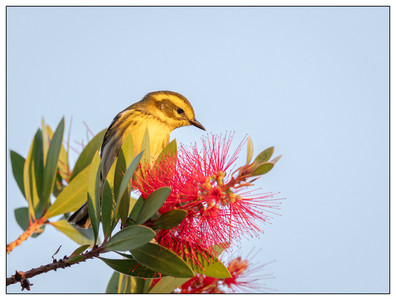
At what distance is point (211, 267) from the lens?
7.73ft

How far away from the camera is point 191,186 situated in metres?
2.26

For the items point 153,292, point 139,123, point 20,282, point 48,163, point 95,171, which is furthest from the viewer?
point 139,123

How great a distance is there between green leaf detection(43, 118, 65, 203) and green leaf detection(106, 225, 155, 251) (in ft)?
1.79

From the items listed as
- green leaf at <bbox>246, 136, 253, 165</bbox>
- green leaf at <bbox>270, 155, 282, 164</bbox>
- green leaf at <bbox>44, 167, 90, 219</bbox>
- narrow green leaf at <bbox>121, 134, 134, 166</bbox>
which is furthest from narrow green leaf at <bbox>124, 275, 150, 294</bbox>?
green leaf at <bbox>270, 155, 282, 164</bbox>

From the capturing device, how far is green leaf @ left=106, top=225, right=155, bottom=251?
73.9 inches

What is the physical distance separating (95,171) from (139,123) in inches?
93.2

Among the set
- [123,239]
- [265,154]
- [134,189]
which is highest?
[265,154]

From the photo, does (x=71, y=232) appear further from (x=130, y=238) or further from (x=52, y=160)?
(x=130, y=238)

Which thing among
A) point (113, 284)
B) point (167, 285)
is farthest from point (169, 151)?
point (113, 284)

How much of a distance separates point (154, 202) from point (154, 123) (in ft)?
8.60

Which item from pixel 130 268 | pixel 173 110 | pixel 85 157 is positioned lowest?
pixel 130 268

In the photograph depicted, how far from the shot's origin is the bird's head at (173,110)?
4543mm

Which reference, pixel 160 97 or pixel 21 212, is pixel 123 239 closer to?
pixel 21 212

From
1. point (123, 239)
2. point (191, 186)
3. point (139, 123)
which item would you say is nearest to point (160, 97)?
point (139, 123)
